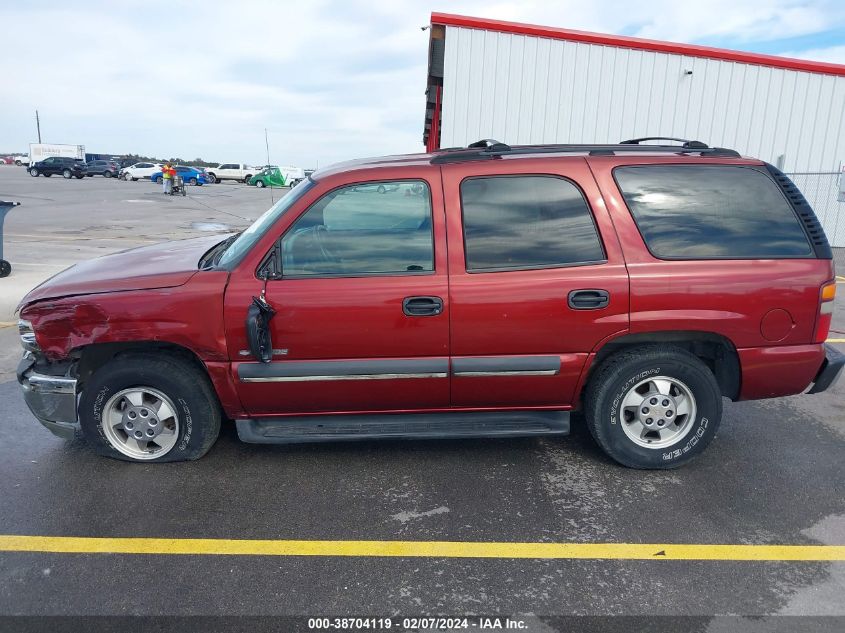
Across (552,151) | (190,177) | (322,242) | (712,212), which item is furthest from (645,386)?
(190,177)

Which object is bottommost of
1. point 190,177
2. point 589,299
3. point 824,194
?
point 589,299

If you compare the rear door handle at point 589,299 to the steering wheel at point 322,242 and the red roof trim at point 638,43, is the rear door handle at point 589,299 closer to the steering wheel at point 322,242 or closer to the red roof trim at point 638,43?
the steering wheel at point 322,242

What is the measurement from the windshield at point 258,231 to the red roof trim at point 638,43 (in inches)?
383

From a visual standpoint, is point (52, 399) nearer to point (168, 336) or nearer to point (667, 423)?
point (168, 336)

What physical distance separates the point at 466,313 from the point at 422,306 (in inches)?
9.6

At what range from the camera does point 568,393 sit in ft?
11.9

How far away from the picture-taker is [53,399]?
3.56 m

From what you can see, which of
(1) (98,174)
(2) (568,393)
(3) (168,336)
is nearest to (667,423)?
(2) (568,393)

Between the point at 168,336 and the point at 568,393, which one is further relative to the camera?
the point at 568,393

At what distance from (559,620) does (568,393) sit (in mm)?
1419

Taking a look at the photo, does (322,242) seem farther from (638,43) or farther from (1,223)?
(638,43)

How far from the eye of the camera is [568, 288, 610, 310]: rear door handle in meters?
3.39

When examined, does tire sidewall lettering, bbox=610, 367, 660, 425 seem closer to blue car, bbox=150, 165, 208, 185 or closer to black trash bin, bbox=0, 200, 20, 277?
black trash bin, bbox=0, 200, 20, 277

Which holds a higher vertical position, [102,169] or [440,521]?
[102,169]
